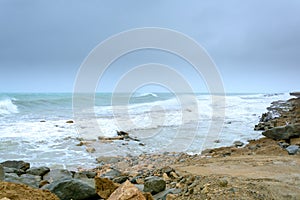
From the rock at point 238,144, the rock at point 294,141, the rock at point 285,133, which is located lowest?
the rock at point 238,144

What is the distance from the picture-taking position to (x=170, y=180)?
4.54 meters

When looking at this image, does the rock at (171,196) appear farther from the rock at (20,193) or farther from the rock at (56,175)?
the rock at (56,175)

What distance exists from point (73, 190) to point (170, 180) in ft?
5.73

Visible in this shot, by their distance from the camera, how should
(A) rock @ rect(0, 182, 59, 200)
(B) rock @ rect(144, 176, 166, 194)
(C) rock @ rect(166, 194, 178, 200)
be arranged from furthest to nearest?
1. (B) rock @ rect(144, 176, 166, 194)
2. (C) rock @ rect(166, 194, 178, 200)
3. (A) rock @ rect(0, 182, 59, 200)

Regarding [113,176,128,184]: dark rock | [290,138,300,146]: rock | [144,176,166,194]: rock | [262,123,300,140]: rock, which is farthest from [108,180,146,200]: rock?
[262,123,300,140]: rock

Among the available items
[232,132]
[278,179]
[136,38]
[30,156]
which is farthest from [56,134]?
[278,179]

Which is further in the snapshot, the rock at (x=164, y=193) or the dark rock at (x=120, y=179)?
the dark rock at (x=120, y=179)

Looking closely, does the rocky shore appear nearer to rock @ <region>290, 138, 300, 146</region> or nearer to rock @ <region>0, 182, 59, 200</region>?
rock @ <region>0, 182, 59, 200</region>

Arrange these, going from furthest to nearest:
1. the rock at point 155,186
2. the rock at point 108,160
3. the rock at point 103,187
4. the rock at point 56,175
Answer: the rock at point 108,160 < the rock at point 56,175 < the rock at point 155,186 < the rock at point 103,187

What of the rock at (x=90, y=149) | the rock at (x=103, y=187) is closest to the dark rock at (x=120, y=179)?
the rock at (x=103, y=187)

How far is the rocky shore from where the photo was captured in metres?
2.93

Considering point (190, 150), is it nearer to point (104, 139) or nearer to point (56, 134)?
point (104, 139)

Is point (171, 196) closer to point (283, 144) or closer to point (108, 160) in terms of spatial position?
point (108, 160)

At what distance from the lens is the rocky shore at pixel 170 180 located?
293cm
